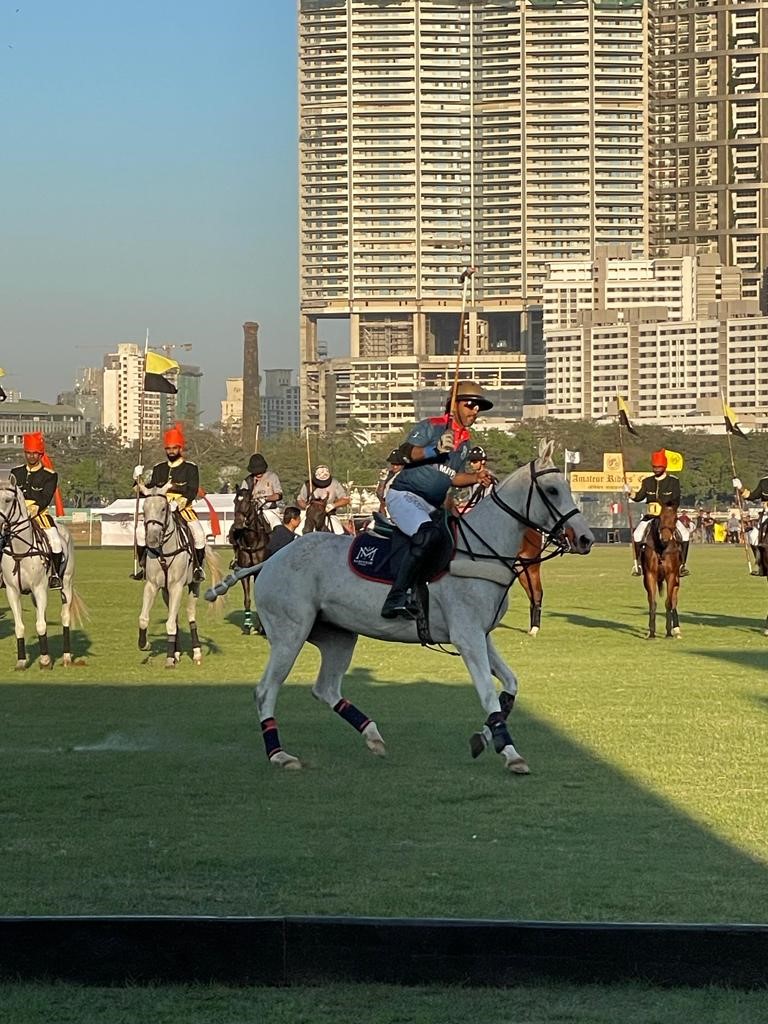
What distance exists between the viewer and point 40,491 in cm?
2144

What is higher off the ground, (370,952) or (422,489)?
(422,489)

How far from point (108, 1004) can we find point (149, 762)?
20.3ft

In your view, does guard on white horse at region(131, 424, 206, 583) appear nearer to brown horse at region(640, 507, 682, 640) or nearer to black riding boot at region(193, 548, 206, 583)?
black riding boot at region(193, 548, 206, 583)

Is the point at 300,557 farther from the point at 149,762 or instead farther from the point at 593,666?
the point at 593,666

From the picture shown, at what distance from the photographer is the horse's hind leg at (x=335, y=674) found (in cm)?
1306

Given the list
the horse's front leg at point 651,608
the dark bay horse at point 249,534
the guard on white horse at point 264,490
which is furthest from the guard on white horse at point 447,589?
the guard on white horse at point 264,490

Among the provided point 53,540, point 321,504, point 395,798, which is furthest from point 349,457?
point 395,798

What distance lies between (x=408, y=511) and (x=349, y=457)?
142169 mm

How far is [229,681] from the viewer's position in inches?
754

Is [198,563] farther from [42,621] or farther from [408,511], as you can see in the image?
[408,511]

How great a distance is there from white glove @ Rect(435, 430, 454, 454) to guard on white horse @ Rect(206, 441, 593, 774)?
1.44 ft

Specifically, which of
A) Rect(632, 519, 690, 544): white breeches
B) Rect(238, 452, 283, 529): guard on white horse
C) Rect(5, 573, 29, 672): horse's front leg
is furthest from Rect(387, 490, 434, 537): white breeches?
Rect(238, 452, 283, 529): guard on white horse

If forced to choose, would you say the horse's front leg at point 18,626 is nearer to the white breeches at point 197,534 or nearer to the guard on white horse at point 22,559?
the guard on white horse at point 22,559

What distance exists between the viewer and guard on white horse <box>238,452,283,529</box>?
26.7 metres
